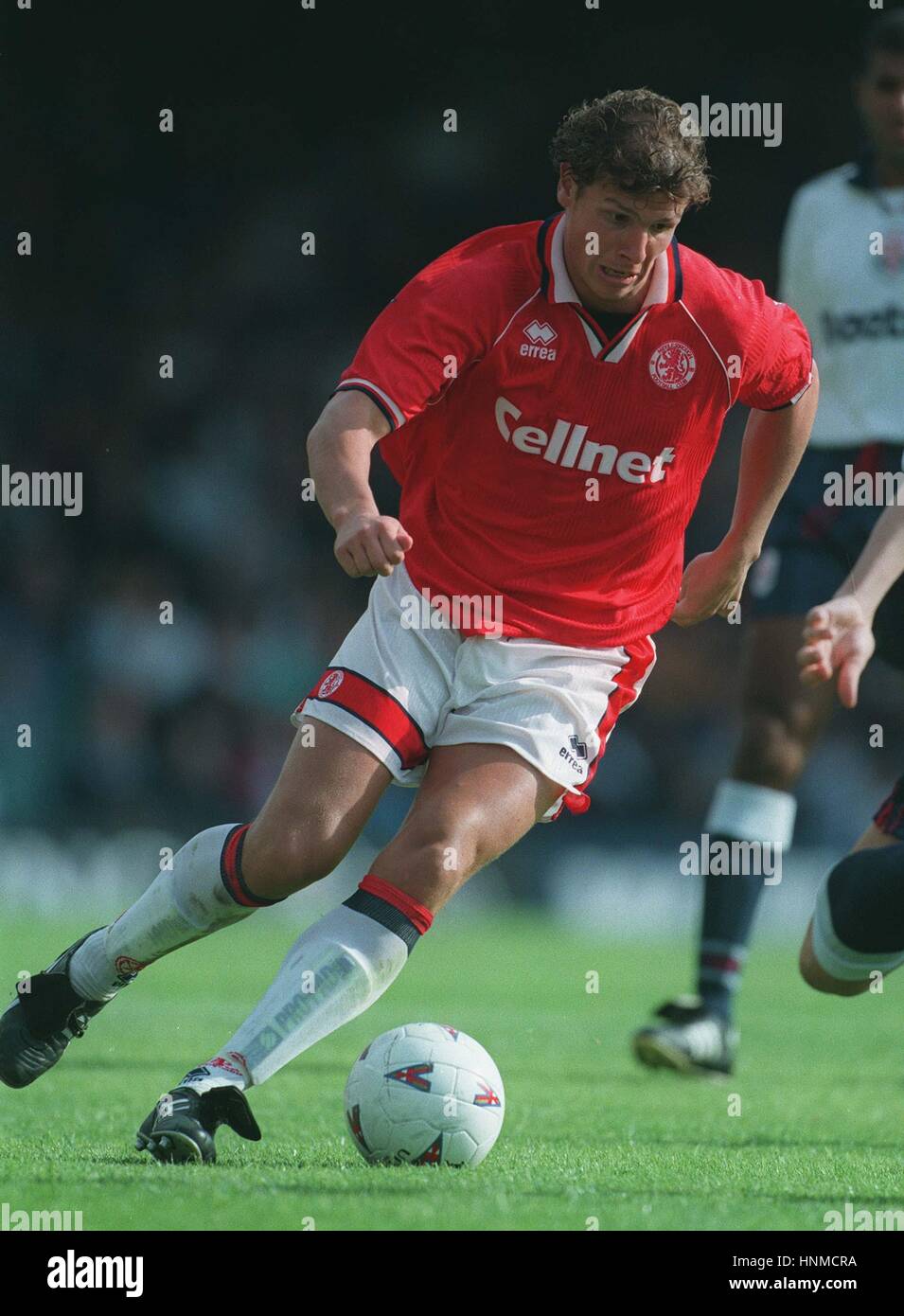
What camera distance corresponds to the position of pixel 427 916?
12.1 ft

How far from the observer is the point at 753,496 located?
4242mm

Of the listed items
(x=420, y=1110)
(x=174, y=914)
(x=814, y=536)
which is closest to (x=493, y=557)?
(x=174, y=914)

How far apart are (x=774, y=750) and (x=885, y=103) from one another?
193 cm

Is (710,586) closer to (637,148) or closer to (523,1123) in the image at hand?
(637,148)

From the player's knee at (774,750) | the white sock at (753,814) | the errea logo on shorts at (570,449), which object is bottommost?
the white sock at (753,814)

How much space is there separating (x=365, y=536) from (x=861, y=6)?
1013 centimetres

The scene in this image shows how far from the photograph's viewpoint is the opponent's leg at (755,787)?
5.55 metres

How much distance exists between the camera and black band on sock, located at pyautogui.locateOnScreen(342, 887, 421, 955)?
363 centimetres

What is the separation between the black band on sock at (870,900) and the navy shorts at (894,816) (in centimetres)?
54

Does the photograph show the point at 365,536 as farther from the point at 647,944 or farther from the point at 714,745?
the point at 714,745

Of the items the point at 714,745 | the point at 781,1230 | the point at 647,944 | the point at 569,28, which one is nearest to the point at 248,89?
the point at 569,28

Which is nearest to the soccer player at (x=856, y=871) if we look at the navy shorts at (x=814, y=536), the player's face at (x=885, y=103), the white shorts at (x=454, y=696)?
the white shorts at (x=454, y=696)

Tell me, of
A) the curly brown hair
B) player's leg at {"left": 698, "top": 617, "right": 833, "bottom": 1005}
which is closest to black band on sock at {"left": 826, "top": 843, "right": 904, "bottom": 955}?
the curly brown hair

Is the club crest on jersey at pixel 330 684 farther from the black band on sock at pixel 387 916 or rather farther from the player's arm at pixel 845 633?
the player's arm at pixel 845 633
